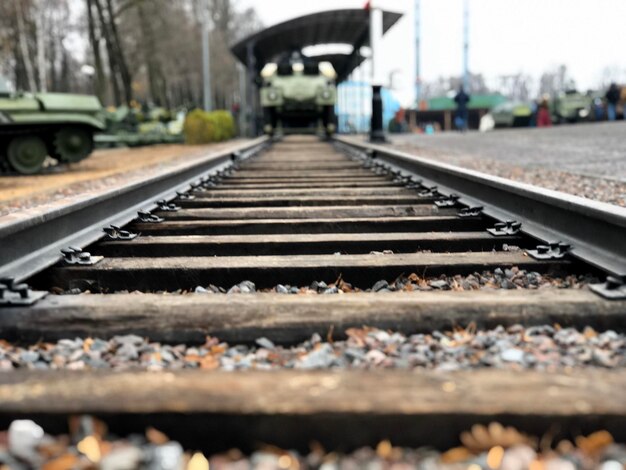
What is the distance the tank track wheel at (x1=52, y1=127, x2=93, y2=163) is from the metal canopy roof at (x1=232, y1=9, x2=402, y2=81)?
10174mm

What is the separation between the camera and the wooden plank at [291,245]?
287cm

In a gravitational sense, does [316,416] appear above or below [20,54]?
below

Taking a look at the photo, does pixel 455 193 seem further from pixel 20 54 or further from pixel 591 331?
pixel 20 54

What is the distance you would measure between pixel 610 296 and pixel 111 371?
4.59 ft

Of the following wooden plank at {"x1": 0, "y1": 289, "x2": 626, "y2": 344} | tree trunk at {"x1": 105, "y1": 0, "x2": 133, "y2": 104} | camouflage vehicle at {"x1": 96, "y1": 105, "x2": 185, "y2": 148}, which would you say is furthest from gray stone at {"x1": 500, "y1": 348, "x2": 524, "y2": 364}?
tree trunk at {"x1": 105, "y1": 0, "x2": 133, "y2": 104}

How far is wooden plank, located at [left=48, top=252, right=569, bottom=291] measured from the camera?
243cm

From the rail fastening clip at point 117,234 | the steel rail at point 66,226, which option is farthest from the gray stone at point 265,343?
the rail fastening clip at point 117,234

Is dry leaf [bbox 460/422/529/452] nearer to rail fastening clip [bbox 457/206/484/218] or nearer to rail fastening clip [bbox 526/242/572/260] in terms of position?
rail fastening clip [bbox 526/242/572/260]

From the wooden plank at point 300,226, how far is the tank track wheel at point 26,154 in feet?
28.3

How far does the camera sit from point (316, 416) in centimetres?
118

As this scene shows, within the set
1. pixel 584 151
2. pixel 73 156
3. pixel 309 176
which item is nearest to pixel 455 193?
pixel 309 176

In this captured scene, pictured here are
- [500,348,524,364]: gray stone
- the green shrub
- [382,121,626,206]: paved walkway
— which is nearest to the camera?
[500,348,524,364]: gray stone

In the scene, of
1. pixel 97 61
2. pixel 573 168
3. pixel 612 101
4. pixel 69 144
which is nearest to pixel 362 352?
pixel 573 168

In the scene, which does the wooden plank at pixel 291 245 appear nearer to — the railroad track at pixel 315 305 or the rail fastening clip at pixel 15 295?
the railroad track at pixel 315 305
